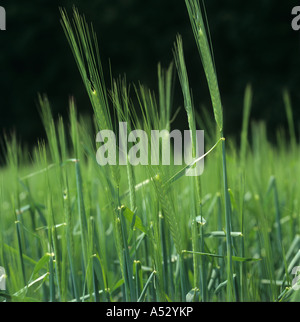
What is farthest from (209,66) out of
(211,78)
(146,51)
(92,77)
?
(146,51)

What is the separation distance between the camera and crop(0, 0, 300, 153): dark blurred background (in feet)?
15.9

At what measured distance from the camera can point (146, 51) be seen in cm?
524

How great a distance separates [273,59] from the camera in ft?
16.2

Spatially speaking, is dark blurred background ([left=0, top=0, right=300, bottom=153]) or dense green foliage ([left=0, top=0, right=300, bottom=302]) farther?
dark blurred background ([left=0, top=0, right=300, bottom=153])

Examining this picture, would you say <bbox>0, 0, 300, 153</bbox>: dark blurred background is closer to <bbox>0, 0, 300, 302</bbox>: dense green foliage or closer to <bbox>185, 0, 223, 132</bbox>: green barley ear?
<bbox>0, 0, 300, 302</bbox>: dense green foliage

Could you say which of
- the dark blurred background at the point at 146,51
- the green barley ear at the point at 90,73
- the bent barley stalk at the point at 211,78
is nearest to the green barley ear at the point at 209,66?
the bent barley stalk at the point at 211,78

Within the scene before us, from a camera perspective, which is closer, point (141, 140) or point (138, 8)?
point (141, 140)

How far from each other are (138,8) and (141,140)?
200 inches

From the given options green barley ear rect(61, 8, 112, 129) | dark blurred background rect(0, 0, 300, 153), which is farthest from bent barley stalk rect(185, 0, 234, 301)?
dark blurred background rect(0, 0, 300, 153)

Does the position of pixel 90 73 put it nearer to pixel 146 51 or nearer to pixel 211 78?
pixel 211 78

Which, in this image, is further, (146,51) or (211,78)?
(146,51)

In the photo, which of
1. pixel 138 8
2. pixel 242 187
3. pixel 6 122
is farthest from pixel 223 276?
pixel 138 8

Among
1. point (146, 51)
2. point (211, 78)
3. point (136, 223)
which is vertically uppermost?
point (146, 51)
